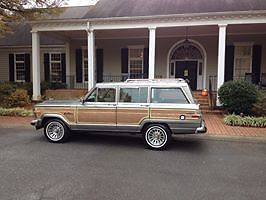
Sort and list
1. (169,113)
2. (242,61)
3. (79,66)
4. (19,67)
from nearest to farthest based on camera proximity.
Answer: (169,113)
(242,61)
(79,66)
(19,67)

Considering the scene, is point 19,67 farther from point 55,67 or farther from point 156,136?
point 156,136

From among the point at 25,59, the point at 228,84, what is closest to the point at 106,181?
the point at 228,84

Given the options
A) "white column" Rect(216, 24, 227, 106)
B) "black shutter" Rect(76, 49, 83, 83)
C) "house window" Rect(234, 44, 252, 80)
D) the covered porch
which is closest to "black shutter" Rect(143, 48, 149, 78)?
the covered porch

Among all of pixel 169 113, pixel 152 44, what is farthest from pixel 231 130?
pixel 152 44

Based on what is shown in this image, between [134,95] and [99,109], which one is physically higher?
[134,95]

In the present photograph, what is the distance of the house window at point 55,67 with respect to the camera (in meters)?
19.8

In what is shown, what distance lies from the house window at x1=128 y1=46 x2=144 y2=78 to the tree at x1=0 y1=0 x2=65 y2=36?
18.4 feet

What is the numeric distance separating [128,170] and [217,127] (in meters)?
5.47

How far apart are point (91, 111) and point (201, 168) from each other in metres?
3.36

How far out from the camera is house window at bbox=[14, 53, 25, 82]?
68.8 feet

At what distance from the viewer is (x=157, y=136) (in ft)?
23.9

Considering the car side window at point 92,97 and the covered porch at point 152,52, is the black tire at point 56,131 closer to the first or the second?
the car side window at point 92,97

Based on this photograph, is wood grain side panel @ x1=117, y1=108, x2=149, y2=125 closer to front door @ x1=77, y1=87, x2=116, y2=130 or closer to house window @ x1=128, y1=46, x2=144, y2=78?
front door @ x1=77, y1=87, x2=116, y2=130

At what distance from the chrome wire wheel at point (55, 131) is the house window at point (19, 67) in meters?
14.5
